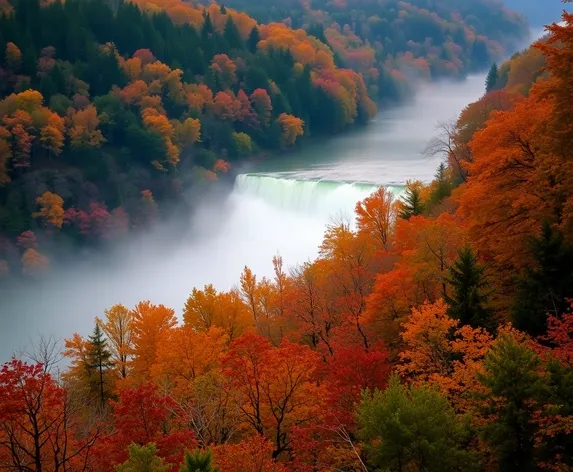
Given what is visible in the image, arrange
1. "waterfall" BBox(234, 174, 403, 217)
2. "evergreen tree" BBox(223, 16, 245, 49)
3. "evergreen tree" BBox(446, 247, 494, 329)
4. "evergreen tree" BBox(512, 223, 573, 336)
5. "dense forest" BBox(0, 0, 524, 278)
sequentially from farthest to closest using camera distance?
"evergreen tree" BBox(223, 16, 245, 49)
"dense forest" BBox(0, 0, 524, 278)
"waterfall" BBox(234, 174, 403, 217)
"evergreen tree" BBox(446, 247, 494, 329)
"evergreen tree" BBox(512, 223, 573, 336)

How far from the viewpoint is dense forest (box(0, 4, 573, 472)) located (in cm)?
1530

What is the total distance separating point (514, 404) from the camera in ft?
48.9

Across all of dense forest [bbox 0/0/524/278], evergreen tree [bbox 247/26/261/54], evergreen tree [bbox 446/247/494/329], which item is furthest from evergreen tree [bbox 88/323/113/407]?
evergreen tree [bbox 247/26/261/54]

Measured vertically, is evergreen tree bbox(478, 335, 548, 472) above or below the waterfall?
below

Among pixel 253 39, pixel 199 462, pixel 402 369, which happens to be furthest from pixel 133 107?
pixel 199 462

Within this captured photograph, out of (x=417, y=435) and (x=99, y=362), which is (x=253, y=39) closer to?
(x=99, y=362)

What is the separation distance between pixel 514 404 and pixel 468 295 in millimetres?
5905

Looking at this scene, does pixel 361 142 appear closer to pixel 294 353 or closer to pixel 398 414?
pixel 294 353

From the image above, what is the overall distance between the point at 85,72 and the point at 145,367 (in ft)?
211

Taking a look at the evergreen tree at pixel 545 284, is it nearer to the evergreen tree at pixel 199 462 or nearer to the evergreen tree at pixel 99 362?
the evergreen tree at pixel 199 462

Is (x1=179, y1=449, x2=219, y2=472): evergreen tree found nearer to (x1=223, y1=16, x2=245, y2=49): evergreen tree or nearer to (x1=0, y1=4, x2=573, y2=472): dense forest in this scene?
(x1=0, y1=4, x2=573, y2=472): dense forest

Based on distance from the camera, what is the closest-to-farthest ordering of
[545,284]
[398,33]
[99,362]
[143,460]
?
[143,460], [545,284], [99,362], [398,33]

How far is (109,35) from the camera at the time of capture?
95.9 meters

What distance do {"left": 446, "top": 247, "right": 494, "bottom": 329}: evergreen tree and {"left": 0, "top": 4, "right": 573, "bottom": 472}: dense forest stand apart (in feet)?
0.16
